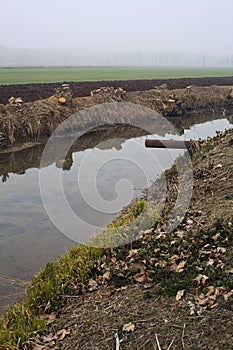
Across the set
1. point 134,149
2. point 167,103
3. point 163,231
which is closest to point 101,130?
point 134,149

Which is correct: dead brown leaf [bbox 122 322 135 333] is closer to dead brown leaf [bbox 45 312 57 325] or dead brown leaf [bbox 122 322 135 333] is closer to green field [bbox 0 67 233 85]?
dead brown leaf [bbox 45 312 57 325]

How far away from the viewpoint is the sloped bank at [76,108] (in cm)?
1853

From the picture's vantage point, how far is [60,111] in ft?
71.3

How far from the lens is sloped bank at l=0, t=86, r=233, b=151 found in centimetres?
1853

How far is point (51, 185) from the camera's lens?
42.9 ft

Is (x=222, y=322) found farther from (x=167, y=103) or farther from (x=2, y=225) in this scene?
(x=167, y=103)

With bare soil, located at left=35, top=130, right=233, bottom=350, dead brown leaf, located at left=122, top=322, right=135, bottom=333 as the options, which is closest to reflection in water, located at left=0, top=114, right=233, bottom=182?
bare soil, located at left=35, top=130, right=233, bottom=350

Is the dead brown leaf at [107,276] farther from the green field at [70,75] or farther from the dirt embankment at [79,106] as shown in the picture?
the green field at [70,75]

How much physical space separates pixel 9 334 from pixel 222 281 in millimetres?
2632

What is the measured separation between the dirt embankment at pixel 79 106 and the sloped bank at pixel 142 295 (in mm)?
12186

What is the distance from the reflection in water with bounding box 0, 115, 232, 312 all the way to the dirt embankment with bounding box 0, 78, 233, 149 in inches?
41.8

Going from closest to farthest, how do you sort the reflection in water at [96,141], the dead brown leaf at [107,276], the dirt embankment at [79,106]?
the dead brown leaf at [107,276], the reflection in water at [96,141], the dirt embankment at [79,106]

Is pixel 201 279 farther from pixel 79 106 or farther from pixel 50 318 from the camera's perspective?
pixel 79 106

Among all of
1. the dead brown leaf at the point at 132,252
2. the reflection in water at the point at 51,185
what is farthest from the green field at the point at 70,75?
the dead brown leaf at the point at 132,252
